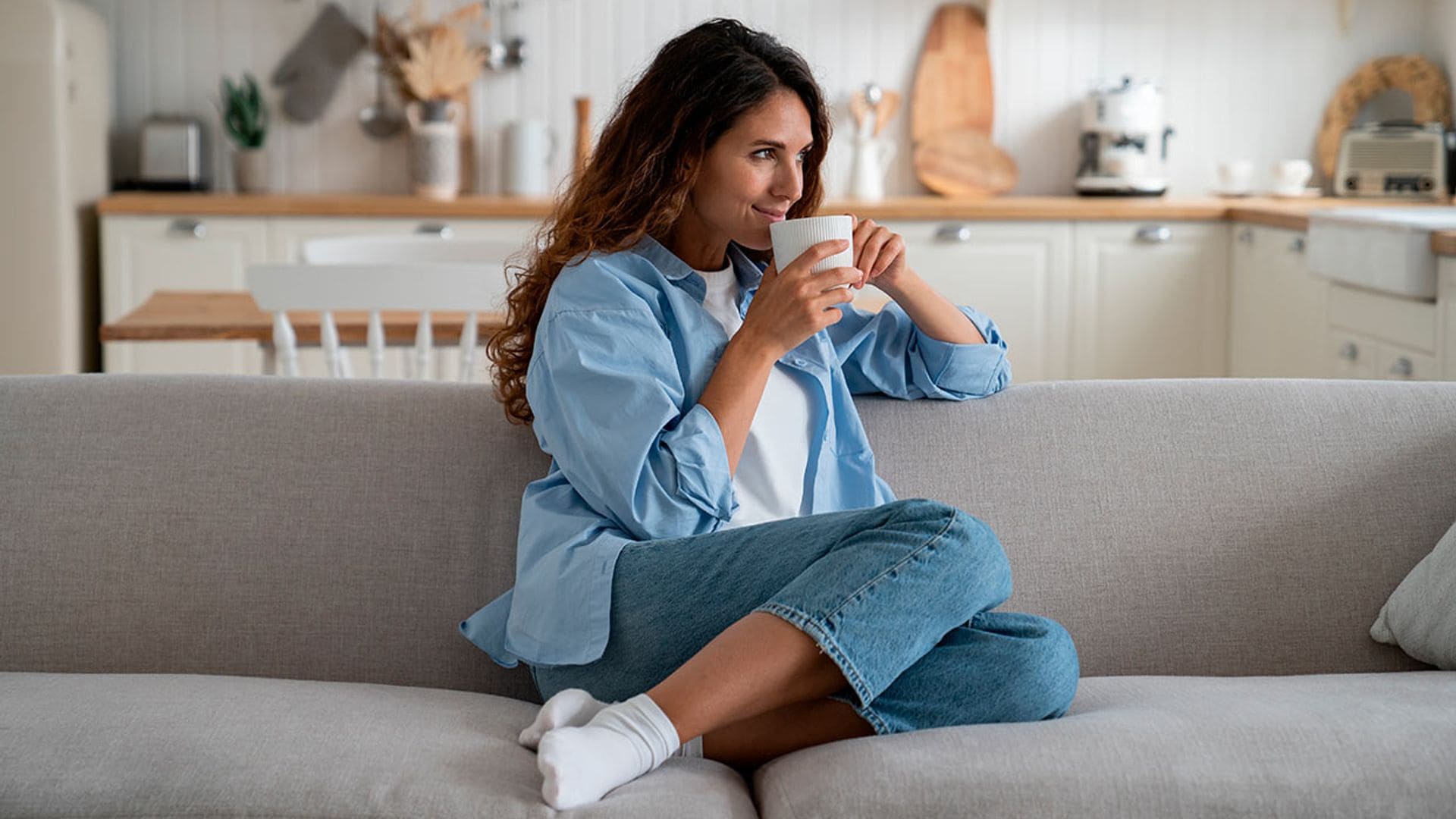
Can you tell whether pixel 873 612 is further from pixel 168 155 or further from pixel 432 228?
pixel 168 155

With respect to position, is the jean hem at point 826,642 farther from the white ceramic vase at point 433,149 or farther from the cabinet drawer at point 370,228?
the white ceramic vase at point 433,149

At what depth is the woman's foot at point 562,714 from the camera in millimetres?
1432

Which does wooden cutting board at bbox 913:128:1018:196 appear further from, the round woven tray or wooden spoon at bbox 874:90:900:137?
the round woven tray

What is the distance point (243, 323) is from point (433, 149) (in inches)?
89.6

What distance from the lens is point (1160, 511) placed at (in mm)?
1895

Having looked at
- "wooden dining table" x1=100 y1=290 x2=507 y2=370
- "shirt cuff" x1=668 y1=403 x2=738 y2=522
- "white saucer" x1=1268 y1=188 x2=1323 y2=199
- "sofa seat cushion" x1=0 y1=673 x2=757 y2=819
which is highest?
"white saucer" x1=1268 y1=188 x2=1323 y2=199

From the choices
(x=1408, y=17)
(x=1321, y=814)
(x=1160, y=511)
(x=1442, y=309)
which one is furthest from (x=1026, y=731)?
(x=1408, y=17)

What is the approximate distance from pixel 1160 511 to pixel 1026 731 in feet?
1.84

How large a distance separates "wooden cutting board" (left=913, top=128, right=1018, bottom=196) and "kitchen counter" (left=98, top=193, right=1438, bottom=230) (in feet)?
1.36

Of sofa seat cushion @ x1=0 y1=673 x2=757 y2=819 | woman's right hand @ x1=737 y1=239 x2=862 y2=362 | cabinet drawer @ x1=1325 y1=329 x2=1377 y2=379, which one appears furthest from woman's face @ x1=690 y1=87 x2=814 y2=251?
cabinet drawer @ x1=1325 y1=329 x2=1377 y2=379

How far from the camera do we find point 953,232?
4.50 meters

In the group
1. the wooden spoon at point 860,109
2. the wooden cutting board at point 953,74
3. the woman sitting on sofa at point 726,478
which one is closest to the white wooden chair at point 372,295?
the woman sitting on sofa at point 726,478

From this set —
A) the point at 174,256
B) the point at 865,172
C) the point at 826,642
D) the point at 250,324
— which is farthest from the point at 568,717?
the point at 865,172

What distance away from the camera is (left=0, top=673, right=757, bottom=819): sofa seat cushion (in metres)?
1.31
